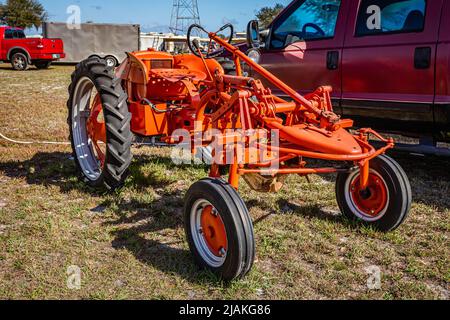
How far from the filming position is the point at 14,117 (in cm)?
830

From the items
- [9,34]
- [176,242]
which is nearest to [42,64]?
[9,34]

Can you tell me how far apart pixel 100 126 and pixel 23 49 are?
18.7 m

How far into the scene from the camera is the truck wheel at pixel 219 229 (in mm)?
2773

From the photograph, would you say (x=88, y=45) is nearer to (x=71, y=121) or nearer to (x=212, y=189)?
(x=71, y=121)

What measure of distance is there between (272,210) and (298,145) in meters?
0.94

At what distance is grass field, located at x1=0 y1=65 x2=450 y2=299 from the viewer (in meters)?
2.91

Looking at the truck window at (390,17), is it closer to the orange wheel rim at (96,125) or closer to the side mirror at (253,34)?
the side mirror at (253,34)

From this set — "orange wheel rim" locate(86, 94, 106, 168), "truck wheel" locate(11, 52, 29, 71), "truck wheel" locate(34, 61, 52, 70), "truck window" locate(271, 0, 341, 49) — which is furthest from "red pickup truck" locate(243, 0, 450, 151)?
"truck wheel" locate(34, 61, 52, 70)

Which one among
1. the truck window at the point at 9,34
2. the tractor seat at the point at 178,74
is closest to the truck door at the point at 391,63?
the tractor seat at the point at 178,74

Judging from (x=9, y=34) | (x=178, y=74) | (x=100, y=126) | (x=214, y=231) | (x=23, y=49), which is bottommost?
(x=214, y=231)

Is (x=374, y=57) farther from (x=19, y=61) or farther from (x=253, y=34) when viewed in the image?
Answer: (x=19, y=61)

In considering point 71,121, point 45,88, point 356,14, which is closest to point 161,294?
point 71,121

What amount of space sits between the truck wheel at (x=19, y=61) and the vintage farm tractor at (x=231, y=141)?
18.3m

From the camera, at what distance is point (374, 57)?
16.2 feet
